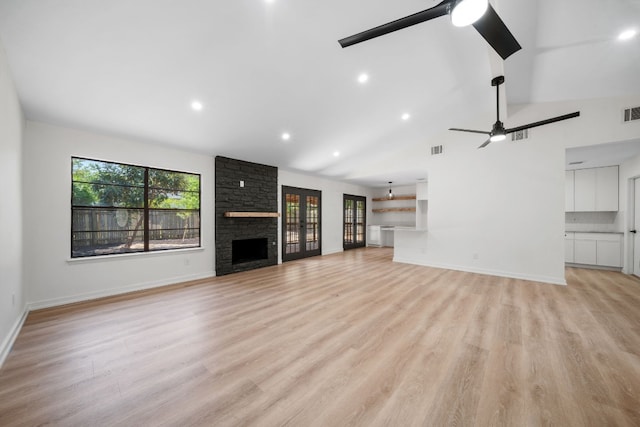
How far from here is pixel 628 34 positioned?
2668 mm

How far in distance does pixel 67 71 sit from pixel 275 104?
2.27m

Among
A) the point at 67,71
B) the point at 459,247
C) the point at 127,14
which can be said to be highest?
the point at 127,14

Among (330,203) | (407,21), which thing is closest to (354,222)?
(330,203)

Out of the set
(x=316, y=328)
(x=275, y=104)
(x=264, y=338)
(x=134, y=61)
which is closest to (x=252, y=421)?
(x=264, y=338)

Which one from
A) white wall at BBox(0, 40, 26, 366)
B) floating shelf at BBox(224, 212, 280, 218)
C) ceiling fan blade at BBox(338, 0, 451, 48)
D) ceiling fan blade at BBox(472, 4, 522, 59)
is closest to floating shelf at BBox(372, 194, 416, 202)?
floating shelf at BBox(224, 212, 280, 218)

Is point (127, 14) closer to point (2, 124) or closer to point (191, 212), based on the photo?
point (2, 124)

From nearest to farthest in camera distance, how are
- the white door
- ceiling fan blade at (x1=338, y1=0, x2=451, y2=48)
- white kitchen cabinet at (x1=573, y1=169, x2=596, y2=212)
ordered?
ceiling fan blade at (x1=338, y1=0, x2=451, y2=48)
the white door
white kitchen cabinet at (x1=573, y1=169, x2=596, y2=212)

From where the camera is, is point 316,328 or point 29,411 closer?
point 29,411

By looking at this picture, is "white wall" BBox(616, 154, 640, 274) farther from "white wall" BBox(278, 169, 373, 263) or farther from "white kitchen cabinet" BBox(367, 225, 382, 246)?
"white wall" BBox(278, 169, 373, 263)

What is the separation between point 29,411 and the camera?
5.11ft

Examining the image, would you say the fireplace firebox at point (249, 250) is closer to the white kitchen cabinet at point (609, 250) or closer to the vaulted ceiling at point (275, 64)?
the vaulted ceiling at point (275, 64)

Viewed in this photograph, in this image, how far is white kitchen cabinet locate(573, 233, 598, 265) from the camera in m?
5.58

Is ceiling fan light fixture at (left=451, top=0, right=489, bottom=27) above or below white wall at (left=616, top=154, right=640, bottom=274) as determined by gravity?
above

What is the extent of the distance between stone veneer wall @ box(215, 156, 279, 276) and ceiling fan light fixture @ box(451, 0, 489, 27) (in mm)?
4764
